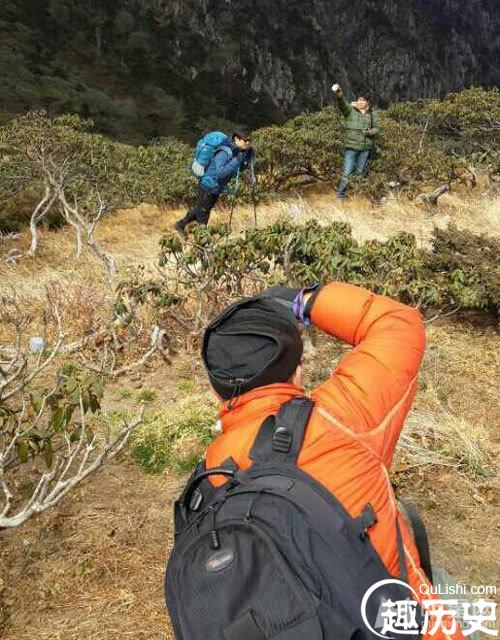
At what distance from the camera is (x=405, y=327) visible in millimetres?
1632

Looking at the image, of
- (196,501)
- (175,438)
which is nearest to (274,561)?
(196,501)

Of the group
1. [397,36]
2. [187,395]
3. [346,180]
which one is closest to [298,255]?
[187,395]

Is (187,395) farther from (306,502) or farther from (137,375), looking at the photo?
(306,502)

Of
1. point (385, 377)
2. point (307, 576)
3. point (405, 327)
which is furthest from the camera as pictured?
point (405, 327)

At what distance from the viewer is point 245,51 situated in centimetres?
4484

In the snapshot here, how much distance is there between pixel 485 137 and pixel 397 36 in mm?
45326

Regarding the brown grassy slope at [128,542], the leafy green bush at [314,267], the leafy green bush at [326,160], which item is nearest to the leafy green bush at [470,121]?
the leafy green bush at [326,160]

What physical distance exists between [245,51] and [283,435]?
48381 mm

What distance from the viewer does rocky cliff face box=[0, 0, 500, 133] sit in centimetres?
3609

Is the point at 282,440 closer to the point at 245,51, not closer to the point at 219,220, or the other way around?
the point at 219,220

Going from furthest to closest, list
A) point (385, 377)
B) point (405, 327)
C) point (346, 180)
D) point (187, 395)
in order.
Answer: point (346, 180) → point (187, 395) → point (405, 327) → point (385, 377)

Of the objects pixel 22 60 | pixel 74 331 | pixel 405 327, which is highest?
pixel 405 327

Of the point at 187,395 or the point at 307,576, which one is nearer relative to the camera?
the point at 307,576

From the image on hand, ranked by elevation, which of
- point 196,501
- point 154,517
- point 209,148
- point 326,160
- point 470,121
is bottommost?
point 326,160
